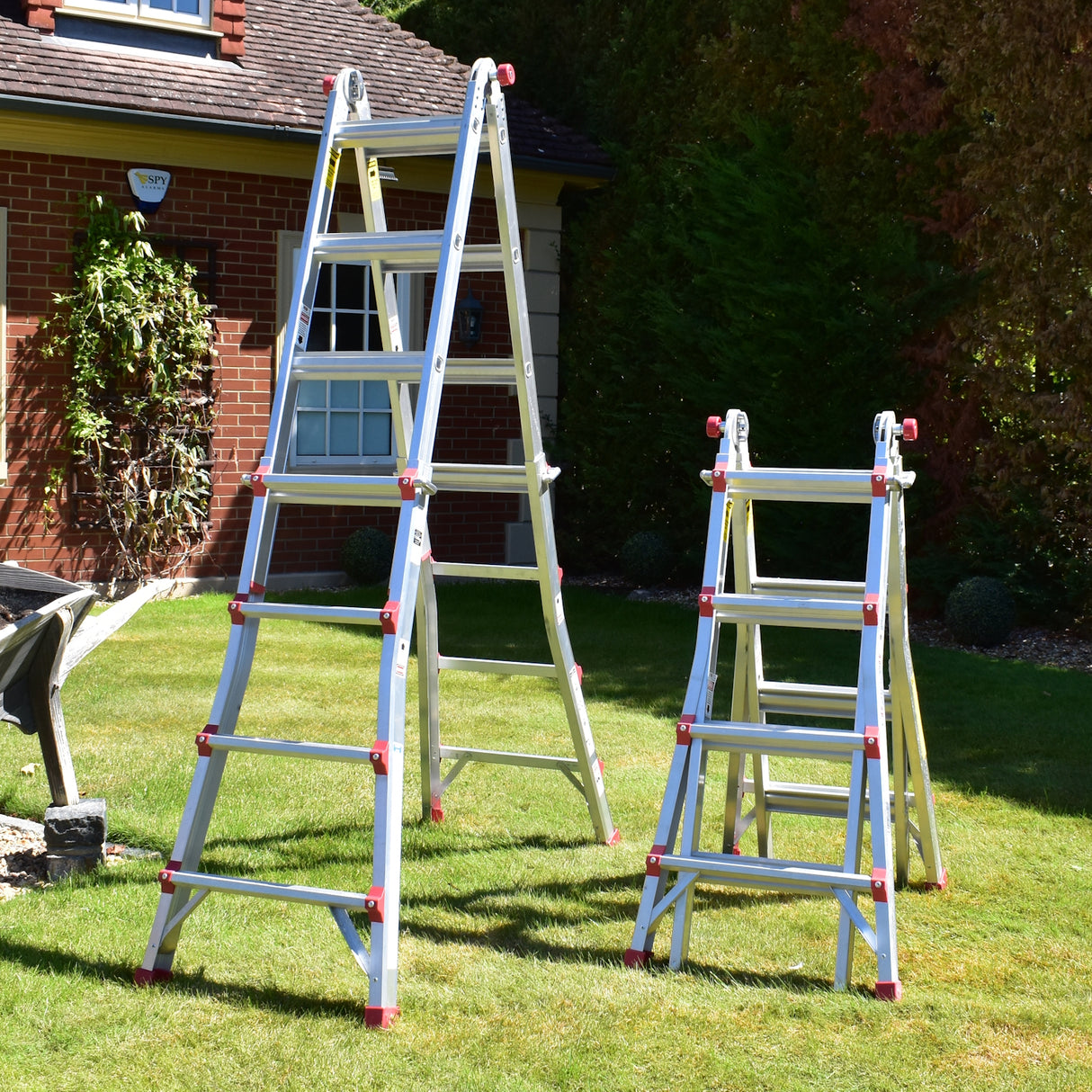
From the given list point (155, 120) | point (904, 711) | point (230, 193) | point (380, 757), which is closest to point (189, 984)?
point (380, 757)

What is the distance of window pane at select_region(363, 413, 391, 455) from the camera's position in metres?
11.5

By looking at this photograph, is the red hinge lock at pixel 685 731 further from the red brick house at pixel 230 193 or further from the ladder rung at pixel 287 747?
the red brick house at pixel 230 193

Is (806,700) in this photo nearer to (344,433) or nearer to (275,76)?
(344,433)

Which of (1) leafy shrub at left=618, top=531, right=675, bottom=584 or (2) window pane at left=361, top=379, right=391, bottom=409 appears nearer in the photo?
(1) leafy shrub at left=618, top=531, right=675, bottom=584

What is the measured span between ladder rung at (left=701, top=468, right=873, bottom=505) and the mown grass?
1.25 m

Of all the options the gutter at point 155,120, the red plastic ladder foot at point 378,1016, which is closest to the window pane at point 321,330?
the gutter at point 155,120

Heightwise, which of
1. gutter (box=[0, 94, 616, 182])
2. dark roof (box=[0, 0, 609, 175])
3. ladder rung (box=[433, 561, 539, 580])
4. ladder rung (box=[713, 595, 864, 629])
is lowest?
ladder rung (box=[433, 561, 539, 580])

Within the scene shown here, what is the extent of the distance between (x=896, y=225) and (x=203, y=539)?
216 inches

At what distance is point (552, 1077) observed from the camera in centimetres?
314

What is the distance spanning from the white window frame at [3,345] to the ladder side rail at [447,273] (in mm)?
6763

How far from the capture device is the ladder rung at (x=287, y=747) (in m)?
3.51

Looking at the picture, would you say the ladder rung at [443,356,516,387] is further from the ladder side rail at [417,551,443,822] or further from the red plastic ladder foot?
the red plastic ladder foot

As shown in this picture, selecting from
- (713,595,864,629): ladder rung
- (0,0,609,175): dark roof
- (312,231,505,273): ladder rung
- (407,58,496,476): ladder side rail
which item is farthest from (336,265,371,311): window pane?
(713,595,864,629): ladder rung

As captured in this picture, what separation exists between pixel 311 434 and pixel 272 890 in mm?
7983
